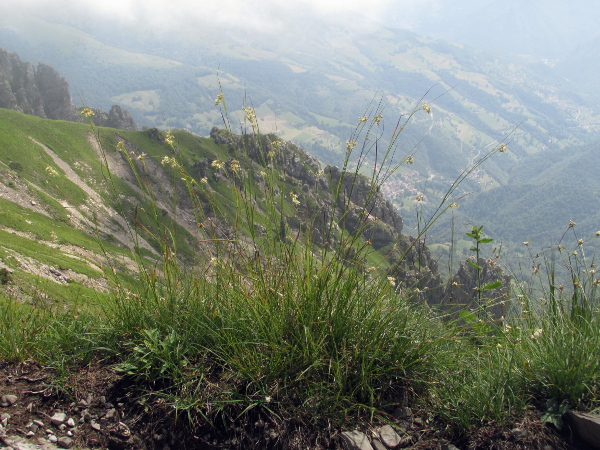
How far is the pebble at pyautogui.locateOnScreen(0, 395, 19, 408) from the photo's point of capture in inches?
145

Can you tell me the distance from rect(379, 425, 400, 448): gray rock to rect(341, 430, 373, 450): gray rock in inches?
6.1

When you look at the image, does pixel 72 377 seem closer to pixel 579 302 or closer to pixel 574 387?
pixel 574 387

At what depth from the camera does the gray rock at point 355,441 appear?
344 centimetres

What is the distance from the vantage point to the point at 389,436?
11.8 feet

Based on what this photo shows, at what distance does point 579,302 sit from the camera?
439cm

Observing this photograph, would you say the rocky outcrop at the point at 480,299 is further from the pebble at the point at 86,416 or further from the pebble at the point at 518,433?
the pebble at the point at 86,416

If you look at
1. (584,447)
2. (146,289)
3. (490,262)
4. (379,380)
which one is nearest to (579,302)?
(490,262)

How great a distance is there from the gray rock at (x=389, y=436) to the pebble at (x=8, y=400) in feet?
10.7

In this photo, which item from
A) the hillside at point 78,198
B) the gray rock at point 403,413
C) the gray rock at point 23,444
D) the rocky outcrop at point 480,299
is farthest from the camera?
the hillside at point 78,198

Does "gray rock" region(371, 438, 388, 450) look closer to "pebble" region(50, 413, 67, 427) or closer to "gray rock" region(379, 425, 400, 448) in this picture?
"gray rock" region(379, 425, 400, 448)

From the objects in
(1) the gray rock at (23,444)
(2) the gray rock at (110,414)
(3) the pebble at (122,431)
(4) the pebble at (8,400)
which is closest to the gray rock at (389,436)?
(3) the pebble at (122,431)

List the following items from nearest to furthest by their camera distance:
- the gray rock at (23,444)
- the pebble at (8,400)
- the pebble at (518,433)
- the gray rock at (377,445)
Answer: the gray rock at (23,444), the pebble at (518,433), the gray rock at (377,445), the pebble at (8,400)

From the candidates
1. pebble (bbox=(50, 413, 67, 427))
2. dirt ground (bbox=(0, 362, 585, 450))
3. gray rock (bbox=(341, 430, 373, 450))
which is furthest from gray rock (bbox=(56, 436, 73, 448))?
gray rock (bbox=(341, 430, 373, 450))

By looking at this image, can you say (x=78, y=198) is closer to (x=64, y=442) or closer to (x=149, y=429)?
(x=64, y=442)
